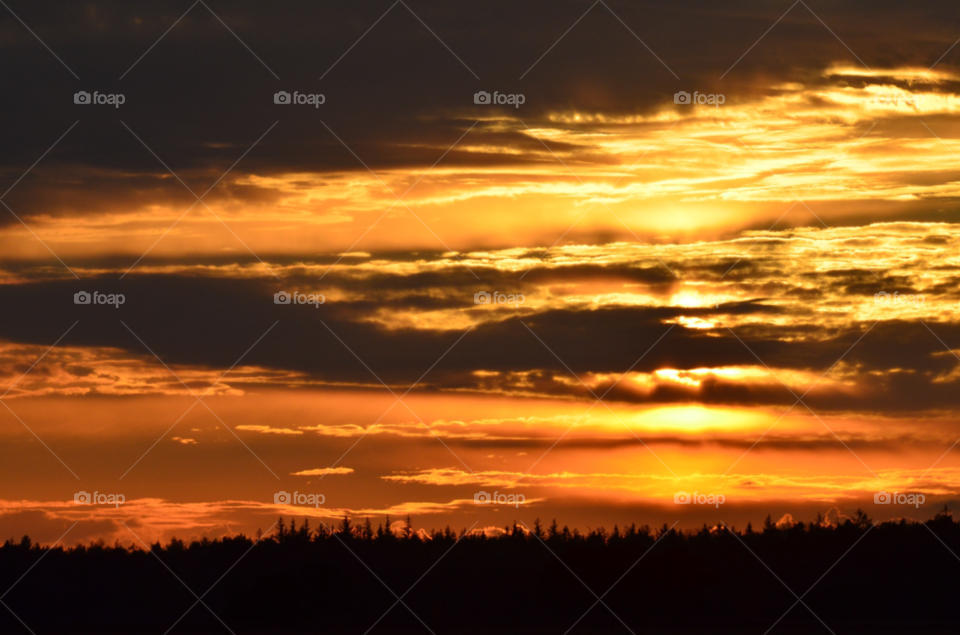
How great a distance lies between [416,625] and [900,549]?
33.8m

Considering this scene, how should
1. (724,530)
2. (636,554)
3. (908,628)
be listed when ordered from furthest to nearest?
(724,530) < (636,554) < (908,628)

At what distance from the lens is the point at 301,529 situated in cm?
8725

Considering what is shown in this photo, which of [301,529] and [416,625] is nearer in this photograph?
[416,625]

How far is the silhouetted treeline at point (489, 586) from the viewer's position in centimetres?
7900

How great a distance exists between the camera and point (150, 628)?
258ft

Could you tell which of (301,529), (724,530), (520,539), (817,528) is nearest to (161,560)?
(301,529)

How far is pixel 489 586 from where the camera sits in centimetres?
8188

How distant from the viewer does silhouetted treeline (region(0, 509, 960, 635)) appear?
79000 millimetres

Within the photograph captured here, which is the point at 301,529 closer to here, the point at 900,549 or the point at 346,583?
the point at 346,583

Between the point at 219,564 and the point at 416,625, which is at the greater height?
the point at 219,564

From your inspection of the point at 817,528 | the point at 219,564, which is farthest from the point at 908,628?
the point at 219,564

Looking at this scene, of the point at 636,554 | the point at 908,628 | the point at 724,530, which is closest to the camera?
the point at 908,628

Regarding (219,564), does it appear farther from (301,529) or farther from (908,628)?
(908,628)

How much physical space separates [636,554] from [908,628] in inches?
660
